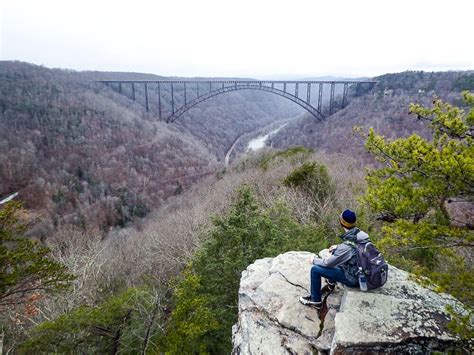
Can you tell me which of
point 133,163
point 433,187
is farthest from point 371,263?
point 133,163

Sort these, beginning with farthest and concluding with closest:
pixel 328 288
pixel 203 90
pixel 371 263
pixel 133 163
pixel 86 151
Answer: pixel 203 90
pixel 133 163
pixel 86 151
pixel 328 288
pixel 371 263

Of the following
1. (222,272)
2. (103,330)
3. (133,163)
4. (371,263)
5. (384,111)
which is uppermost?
(384,111)

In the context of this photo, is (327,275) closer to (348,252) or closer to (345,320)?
(348,252)

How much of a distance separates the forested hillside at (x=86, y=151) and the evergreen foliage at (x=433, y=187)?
31.3 m

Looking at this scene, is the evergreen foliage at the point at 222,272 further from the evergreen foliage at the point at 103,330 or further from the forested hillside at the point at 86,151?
the forested hillside at the point at 86,151

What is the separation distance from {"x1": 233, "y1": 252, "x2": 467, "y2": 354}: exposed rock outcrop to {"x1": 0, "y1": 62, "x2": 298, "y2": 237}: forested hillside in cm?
2944

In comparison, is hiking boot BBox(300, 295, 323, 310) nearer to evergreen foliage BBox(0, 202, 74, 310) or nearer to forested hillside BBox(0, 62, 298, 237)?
evergreen foliage BBox(0, 202, 74, 310)

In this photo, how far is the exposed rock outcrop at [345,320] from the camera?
460 cm

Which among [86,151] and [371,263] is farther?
[86,151]

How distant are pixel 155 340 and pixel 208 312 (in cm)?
249

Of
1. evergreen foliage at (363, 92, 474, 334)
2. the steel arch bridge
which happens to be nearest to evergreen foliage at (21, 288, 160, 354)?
evergreen foliage at (363, 92, 474, 334)

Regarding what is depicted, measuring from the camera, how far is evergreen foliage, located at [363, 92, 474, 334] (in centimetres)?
→ 424

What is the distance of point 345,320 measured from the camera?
4797mm

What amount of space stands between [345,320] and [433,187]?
2.31 metres
